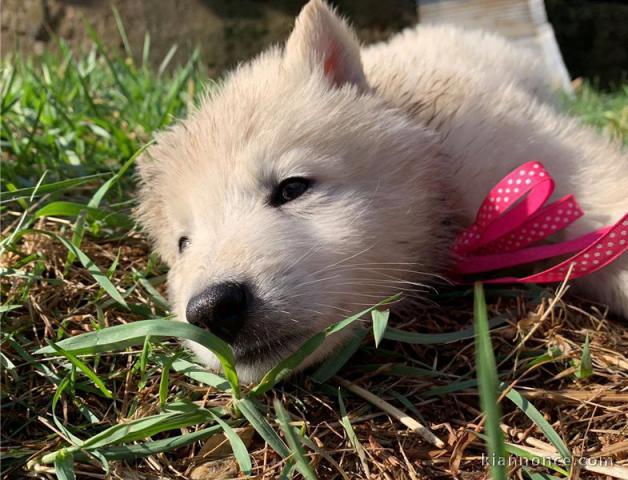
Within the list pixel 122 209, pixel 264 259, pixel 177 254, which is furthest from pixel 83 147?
pixel 264 259

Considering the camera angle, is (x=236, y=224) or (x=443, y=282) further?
(x=443, y=282)

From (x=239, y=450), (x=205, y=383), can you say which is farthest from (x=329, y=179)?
(x=239, y=450)

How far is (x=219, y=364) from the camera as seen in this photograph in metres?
2.05

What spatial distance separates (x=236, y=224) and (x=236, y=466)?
2.45 ft

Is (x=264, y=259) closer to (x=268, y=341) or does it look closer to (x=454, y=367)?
(x=268, y=341)

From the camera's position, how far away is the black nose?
1858 mm

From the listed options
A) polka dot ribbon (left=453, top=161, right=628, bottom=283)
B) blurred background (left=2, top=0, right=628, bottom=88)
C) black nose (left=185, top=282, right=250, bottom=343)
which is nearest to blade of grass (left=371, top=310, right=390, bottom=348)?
black nose (left=185, top=282, right=250, bottom=343)

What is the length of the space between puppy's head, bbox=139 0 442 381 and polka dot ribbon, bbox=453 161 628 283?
174mm

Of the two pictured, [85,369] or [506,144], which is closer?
[85,369]

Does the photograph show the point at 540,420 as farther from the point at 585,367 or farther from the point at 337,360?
the point at 337,360

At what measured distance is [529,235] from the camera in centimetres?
249

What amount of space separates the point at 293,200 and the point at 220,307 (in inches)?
21.4

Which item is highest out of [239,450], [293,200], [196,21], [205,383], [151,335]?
[293,200]

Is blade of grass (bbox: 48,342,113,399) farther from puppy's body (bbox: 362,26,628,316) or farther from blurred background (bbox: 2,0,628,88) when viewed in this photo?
blurred background (bbox: 2,0,628,88)
